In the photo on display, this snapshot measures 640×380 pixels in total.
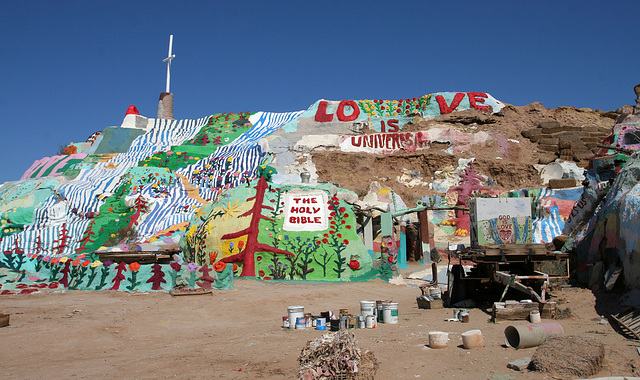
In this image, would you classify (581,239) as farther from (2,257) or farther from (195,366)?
(2,257)

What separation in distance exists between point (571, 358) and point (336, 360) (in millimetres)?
2121

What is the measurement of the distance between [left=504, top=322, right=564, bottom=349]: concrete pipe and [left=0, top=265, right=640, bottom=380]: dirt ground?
109 millimetres

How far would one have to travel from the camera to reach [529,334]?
19.7ft

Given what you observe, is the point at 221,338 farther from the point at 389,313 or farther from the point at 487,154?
the point at 487,154

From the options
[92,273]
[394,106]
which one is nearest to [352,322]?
[92,273]

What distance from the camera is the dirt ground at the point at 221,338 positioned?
556 cm

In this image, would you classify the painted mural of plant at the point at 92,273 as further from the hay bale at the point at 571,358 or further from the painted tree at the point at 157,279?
the hay bale at the point at 571,358

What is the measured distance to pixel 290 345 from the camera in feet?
22.3

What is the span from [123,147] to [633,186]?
98.8ft

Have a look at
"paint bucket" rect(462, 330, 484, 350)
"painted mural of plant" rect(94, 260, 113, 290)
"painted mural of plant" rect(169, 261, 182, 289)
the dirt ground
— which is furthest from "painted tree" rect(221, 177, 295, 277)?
"paint bucket" rect(462, 330, 484, 350)

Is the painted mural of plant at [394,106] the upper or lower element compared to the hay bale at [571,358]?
upper

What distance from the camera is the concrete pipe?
599 cm

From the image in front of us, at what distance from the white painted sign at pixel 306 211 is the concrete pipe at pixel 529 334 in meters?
8.97

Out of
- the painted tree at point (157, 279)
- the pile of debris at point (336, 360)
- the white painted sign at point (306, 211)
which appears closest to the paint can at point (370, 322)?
the pile of debris at point (336, 360)
